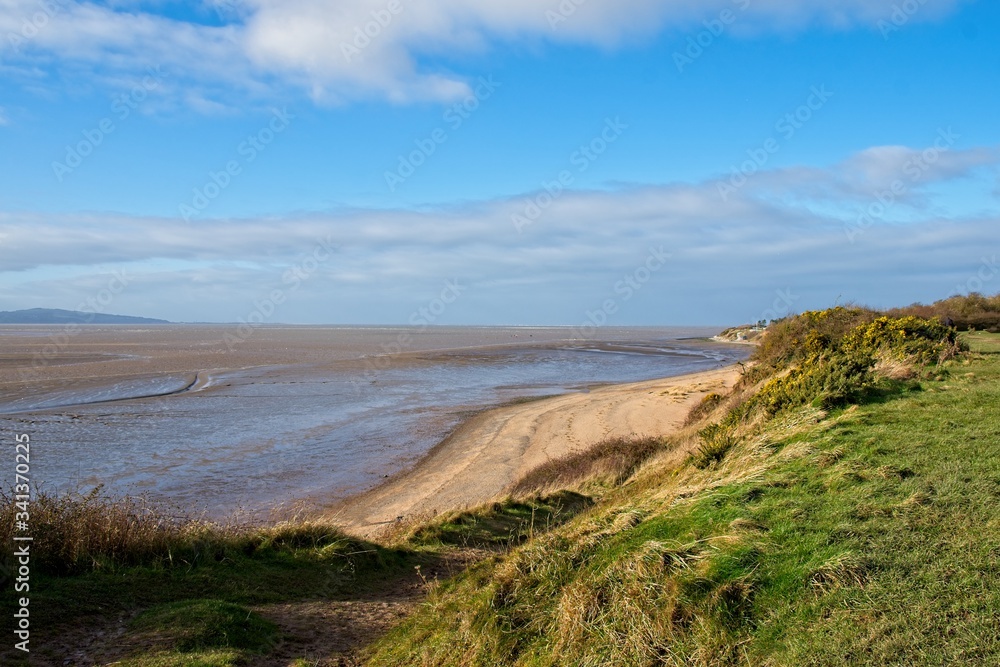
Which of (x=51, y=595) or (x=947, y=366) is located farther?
(x=947, y=366)

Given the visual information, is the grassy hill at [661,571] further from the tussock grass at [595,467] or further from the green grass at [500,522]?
the tussock grass at [595,467]

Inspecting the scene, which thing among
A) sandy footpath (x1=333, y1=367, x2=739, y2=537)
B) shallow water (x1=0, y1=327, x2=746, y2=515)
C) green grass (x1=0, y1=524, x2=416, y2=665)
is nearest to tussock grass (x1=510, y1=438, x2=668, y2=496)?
sandy footpath (x1=333, y1=367, x2=739, y2=537)

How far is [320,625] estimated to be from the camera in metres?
7.05

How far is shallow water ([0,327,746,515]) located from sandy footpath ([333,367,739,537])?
1.09 m

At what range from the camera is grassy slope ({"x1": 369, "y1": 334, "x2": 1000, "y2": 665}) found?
415cm

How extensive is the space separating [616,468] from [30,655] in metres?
10.6

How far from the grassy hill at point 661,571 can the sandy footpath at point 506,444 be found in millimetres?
3171

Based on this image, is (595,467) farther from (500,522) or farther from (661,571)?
(661,571)

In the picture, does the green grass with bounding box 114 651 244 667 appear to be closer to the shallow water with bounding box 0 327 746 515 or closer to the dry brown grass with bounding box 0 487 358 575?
the dry brown grass with bounding box 0 487 358 575

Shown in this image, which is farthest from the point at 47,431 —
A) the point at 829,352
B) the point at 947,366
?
the point at 947,366

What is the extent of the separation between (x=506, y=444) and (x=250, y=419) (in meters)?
11.1

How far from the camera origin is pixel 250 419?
25062 mm

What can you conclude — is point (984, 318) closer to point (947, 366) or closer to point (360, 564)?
point (947, 366)

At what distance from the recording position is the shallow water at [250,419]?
16188 mm
